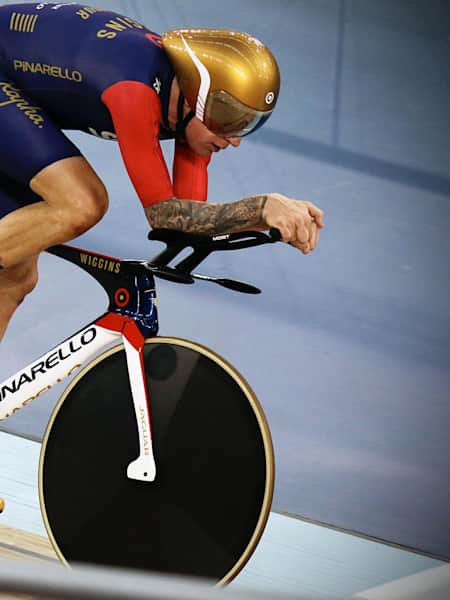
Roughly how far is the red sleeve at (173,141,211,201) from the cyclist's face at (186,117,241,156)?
8 centimetres

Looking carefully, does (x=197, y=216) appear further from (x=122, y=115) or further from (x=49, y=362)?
(x=49, y=362)

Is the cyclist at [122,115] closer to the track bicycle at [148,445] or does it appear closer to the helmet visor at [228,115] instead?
the helmet visor at [228,115]

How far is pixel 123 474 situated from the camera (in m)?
2.64

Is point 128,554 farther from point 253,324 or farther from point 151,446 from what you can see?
point 253,324

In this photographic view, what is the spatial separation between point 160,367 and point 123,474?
0.28 meters

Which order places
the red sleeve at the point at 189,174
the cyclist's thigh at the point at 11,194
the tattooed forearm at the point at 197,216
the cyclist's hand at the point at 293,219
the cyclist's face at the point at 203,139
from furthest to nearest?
the cyclist's thigh at the point at 11,194, the red sleeve at the point at 189,174, the cyclist's face at the point at 203,139, the tattooed forearm at the point at 197,216, the cyclist's hand at the point at 293,219

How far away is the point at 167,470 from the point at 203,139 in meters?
0.81

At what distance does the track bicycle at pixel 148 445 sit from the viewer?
8.36 feet

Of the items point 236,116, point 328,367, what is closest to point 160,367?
point 236,116

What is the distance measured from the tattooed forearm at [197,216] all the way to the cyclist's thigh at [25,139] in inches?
12.6

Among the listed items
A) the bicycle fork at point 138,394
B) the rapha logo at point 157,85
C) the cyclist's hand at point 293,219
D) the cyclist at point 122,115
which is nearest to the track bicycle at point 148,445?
the bicycle fork at point 138,394

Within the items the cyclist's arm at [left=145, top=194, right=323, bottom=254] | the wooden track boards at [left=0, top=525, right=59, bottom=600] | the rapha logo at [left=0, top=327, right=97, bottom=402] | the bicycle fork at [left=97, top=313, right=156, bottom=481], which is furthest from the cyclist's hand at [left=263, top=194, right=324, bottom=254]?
the wooden track boards at [left=0, top=525, right=59, bottom=600]

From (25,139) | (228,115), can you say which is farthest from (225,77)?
(25,139)

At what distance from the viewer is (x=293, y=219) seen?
2.24 metres
